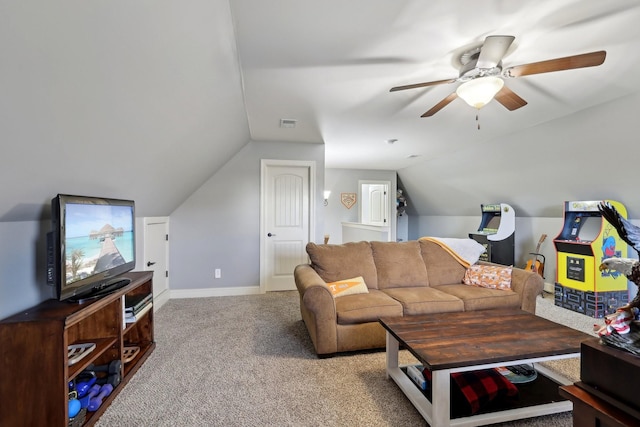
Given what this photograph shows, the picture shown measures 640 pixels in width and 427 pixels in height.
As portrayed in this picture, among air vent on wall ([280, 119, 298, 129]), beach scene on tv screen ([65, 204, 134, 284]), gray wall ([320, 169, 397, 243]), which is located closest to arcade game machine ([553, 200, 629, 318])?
air vent on wall ([280, 119, 298, 129])

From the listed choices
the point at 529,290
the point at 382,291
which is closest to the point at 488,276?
the point at 529,290

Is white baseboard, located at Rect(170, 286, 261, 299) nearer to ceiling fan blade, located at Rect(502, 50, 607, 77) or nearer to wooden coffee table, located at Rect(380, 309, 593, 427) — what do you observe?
wooden coffee table, located at Rect(380, 309, 593, 427)

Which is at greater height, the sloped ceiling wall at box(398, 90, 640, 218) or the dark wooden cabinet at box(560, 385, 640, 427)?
the sloped ceiling wall at box(398, 90, 640, 218)

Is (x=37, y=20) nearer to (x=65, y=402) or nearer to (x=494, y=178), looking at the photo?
(x=65, y=402)

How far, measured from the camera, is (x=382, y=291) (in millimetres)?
2828

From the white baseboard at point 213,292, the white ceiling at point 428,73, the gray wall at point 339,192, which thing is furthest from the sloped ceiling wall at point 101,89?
the gray wall at point 339,192

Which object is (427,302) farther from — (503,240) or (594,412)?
(503,240)

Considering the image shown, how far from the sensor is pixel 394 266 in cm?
302

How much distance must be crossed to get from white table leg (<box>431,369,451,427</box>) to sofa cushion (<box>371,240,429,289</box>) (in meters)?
1.48

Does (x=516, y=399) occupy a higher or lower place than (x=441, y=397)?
lower

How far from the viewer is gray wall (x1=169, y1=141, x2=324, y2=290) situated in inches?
159

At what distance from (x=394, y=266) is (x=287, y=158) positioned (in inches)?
88.4

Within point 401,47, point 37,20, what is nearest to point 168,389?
point 37,20

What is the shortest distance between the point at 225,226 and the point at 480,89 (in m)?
3.41
